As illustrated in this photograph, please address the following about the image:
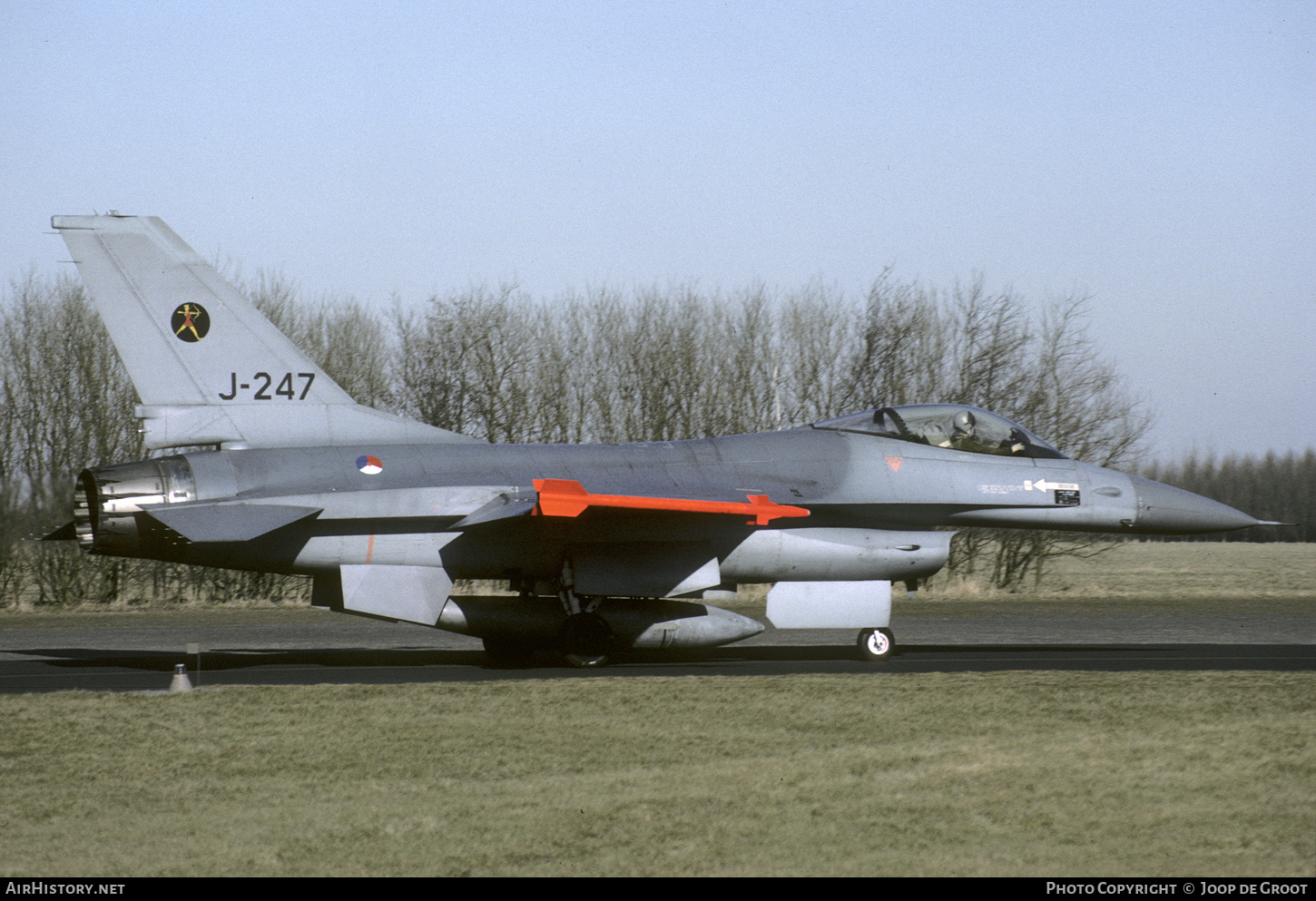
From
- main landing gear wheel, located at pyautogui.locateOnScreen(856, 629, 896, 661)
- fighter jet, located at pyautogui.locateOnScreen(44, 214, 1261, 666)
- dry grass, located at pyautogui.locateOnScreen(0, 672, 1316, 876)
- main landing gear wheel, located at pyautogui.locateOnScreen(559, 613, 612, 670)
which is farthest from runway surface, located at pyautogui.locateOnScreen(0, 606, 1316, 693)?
dry grass, located at pyautogui.locateOnScreen(0, 672, 1316, 876)

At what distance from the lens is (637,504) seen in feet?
40.4

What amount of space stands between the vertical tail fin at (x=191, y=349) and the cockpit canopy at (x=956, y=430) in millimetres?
6150

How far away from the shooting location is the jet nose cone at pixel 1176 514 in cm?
1447

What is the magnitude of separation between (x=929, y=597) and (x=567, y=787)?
67.5ft

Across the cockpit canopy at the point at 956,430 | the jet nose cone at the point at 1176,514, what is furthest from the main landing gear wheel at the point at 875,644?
the jet nose cone at the point at 1176,514

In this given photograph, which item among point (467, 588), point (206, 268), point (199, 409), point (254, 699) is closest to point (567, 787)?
point (254, 699)

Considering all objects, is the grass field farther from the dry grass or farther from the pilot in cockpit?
the pilot in cockpit

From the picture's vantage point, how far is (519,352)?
3158cm

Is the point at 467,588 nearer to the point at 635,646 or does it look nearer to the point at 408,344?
the point at 408,344

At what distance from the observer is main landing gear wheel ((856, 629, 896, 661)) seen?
13.8 m

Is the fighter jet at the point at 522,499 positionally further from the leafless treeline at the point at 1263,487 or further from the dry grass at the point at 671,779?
the leafless treeline at the point at 1263,487

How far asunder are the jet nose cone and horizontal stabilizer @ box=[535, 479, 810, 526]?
444 cm

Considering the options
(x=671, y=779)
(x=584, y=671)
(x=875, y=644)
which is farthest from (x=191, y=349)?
(x=875, y=644)

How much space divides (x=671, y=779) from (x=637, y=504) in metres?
5.11
